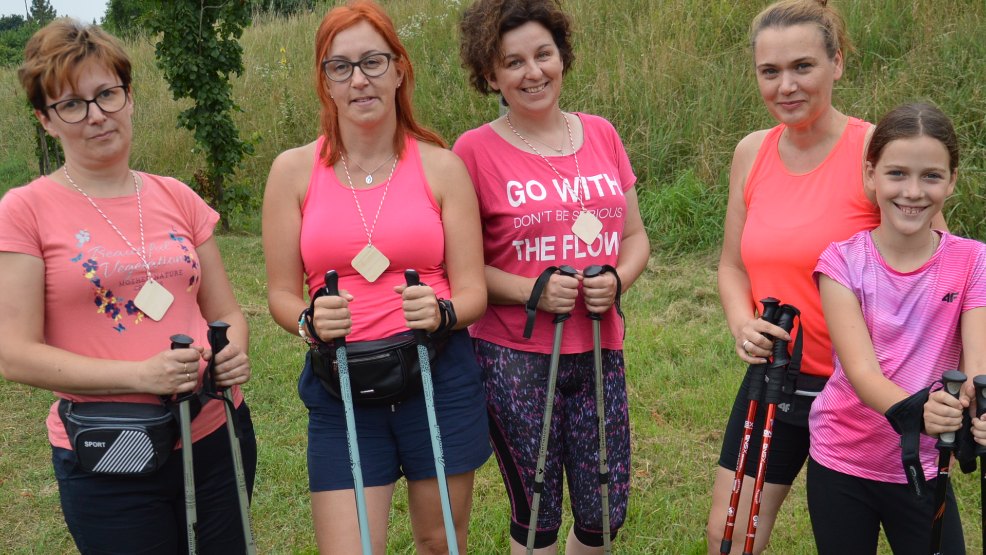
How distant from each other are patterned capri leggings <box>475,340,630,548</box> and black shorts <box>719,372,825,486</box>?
338 mm

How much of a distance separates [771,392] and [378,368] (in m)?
1.08

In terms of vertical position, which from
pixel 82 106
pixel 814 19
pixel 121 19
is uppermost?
pixel 121 19

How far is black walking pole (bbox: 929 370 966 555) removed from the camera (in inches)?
80.7

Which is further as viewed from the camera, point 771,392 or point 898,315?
point 771,392

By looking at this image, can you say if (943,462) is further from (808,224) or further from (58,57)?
(58,57)

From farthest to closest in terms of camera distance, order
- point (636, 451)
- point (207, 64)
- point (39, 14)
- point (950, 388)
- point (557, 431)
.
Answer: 1. point (39, 14)
2. point (207, 64)
3. point (636, 451)
4. point (557, 431)
5. point (950, 388)

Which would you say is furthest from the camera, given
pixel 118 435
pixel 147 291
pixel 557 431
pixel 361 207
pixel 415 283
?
pixel 557 431

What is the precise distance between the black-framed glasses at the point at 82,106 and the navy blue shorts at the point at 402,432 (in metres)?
0.89

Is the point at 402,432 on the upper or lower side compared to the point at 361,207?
lower

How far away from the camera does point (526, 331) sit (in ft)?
8.56

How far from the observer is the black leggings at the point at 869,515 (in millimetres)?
2266

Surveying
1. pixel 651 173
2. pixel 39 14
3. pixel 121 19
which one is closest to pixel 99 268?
pixel 651 173

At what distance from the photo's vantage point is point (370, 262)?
2.42m

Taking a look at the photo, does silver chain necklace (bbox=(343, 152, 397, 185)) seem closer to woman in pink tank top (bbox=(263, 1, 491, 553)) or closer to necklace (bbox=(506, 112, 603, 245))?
woman in pink tank top (bbox=(263, 1, 491, 553))
